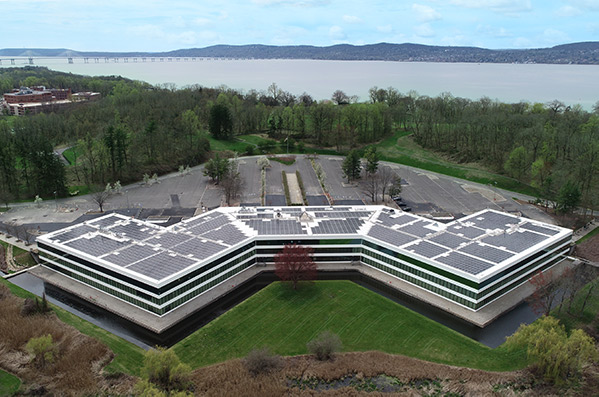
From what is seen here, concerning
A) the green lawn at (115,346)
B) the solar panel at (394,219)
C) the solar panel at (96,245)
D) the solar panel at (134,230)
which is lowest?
the green lawn at (115,346)

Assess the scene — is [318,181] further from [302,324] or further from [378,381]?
[378,381]

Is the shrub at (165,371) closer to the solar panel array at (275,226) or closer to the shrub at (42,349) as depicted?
the shrub at (42,349)

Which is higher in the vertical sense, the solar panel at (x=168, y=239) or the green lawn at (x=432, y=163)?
the green lawn at (x=432, y=163)

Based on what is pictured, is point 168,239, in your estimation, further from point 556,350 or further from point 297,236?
point 556,350

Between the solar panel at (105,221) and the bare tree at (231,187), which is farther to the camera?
the bare tree at (231,187)

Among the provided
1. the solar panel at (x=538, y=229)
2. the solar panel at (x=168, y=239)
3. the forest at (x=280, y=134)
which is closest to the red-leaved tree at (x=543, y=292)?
the solar panel at (x=538, y=229)

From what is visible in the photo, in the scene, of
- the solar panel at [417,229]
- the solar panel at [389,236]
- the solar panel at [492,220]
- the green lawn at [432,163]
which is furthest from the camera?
the green lawn at [432,163]

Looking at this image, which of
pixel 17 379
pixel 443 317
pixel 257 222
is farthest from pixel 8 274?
pixel 443 317

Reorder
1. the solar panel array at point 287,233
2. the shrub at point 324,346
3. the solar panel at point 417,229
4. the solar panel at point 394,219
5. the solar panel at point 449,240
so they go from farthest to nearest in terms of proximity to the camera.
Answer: the solar panel at point 394,219 < the solar panel at point 417,229 < the solar panel at point 449,240 < the solar panel array at point 287,233 < the shrub at point 324,346
